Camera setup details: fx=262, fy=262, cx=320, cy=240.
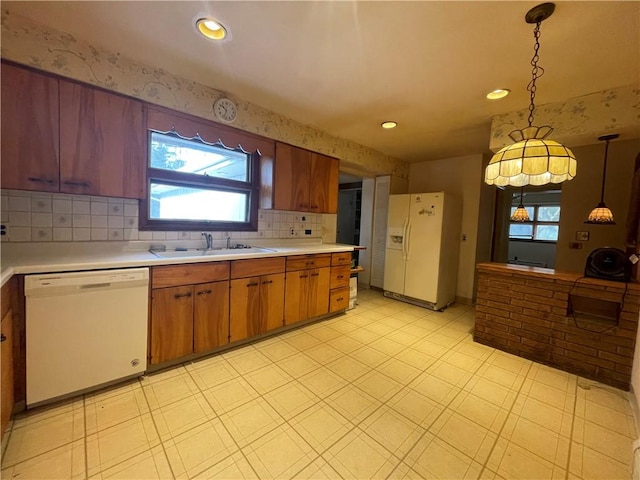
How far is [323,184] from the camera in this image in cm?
345

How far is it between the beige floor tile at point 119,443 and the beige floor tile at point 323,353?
50.5 inches

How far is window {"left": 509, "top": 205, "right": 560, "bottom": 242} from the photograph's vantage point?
22.5ft

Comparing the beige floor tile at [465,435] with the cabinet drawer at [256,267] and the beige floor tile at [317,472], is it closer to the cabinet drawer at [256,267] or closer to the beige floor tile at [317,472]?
the beige floor tile at [317,472]

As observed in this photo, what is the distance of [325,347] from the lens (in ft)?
8.61

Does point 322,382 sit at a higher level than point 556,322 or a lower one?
lower

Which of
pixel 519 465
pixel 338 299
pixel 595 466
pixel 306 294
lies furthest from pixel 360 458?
pixel 338 299

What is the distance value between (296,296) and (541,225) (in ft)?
24.7

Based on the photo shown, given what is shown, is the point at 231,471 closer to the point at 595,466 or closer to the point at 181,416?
the point at 181,416

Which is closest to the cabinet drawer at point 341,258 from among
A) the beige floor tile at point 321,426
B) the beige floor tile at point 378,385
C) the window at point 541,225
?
the beige floor tile at point 378,385

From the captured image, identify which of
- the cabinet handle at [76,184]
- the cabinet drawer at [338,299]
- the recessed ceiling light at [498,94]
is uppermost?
the recessed ceiling light at [498,94]

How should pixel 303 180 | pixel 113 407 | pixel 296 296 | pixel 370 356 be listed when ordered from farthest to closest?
pixel 303 180
pixel 296 296
pixel 370 356
pixel 113 407

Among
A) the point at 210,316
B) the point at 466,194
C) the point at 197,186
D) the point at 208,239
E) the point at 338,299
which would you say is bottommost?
the point at 338,299

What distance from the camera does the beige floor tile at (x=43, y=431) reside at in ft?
4.44

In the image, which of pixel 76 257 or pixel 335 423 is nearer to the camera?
pixel 335 423
